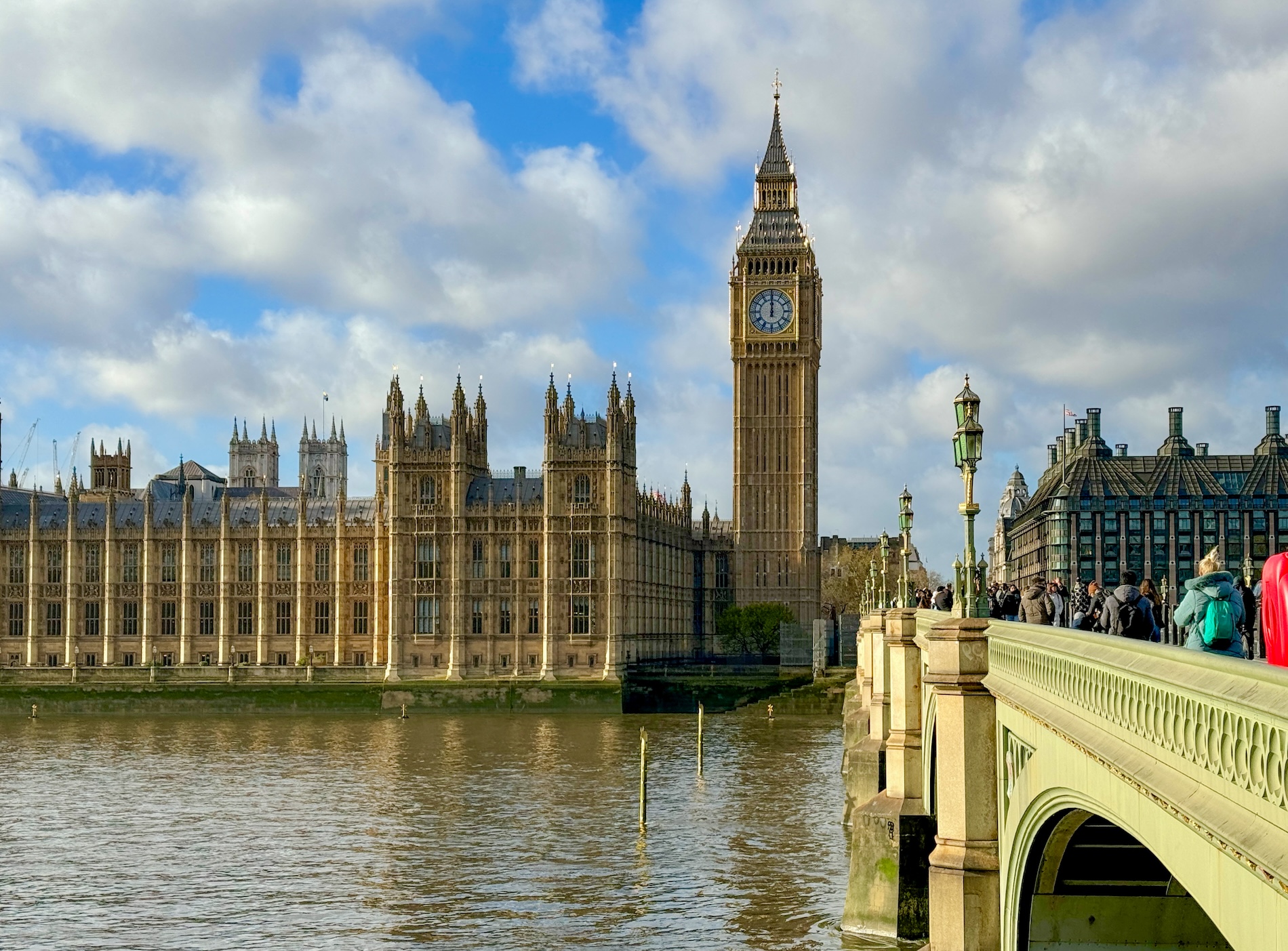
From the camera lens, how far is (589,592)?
4156 inches

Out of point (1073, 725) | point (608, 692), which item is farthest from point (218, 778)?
point (1073, 725)

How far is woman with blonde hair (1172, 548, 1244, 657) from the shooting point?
497 inches

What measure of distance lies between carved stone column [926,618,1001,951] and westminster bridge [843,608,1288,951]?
0.02 metres

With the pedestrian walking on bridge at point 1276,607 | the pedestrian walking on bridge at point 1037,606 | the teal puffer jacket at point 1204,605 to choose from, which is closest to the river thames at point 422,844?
the pedestrian walking on bridge at point 1037,606

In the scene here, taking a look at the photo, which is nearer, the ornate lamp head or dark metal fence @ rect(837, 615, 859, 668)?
the ornate lamp head

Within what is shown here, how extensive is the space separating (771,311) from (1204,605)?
123 meters

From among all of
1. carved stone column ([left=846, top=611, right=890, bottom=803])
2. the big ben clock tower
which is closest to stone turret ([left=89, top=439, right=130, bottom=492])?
the big ben clock tower

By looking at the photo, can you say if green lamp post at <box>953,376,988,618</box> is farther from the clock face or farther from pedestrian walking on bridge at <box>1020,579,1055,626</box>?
the clock face

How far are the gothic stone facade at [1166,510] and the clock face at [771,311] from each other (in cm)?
2818

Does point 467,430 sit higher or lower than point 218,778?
higher

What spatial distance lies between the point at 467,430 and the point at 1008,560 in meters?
98.9

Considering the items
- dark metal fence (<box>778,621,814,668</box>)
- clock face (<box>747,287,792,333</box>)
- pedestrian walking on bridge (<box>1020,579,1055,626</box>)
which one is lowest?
dark metal fence (<box>778,621,814,668</box>)

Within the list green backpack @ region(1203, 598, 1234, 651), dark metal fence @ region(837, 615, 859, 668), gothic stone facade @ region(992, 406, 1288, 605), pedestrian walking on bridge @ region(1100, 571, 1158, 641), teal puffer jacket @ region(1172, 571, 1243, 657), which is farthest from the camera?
gothic stone facade @ region(992, 406, 1288, 605)

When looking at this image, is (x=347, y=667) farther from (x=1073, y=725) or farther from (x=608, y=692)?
(x=1073, y=725)
